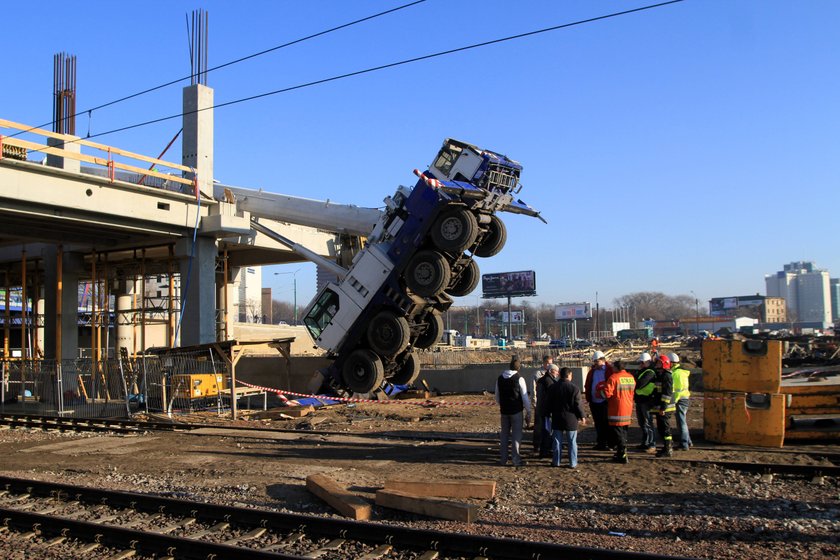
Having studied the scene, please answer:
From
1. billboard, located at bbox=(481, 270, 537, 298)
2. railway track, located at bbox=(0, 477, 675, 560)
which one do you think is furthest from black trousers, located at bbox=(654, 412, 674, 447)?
billboard, located at bbox=(481, 270, 537, 298)

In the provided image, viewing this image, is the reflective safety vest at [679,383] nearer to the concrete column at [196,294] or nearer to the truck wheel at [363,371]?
the truck wheel at [363,371]

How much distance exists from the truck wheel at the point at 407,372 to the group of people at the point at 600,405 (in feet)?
34.5

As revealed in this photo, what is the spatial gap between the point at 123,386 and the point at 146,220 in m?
5.80

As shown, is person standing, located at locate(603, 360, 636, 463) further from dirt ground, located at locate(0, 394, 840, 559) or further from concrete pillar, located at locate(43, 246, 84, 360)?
concrete pillar, located at locate(43, 246, 84, 360)

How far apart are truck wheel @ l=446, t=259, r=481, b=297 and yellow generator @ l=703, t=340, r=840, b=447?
905 cm

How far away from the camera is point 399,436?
48.0 ft

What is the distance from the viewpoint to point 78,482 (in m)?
11.1

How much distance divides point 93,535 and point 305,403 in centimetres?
1374

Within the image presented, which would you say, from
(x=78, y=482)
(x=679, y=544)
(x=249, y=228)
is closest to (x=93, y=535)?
(x=78, y=482)

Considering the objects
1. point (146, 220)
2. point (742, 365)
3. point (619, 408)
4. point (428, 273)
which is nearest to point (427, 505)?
point (619, 408)

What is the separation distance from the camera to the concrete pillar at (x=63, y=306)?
28.7m

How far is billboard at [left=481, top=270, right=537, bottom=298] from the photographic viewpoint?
100250 mm

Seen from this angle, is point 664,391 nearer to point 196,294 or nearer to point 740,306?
point 196,294

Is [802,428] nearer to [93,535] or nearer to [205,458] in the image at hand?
[205,458]
